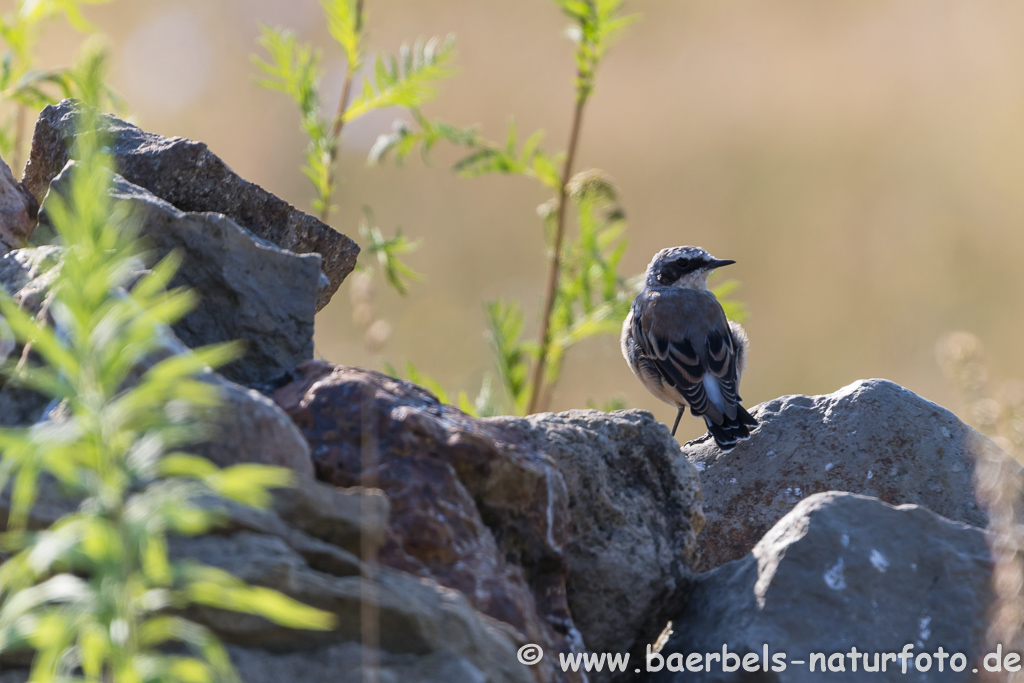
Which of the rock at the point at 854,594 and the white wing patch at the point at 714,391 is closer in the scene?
the rock at the point at 854,594

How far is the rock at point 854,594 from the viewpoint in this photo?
10.2 feet

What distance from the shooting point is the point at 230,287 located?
3.61m

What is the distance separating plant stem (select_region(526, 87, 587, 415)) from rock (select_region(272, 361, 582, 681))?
3196mm

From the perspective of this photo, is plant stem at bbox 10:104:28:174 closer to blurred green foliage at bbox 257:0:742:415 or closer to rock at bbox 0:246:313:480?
blurred green foliage at bbox 257:0:742:415

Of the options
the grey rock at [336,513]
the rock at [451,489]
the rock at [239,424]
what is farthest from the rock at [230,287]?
the grey rock at [336,513]

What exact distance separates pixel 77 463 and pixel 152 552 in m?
0.34

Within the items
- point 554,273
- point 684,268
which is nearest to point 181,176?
point 554,273

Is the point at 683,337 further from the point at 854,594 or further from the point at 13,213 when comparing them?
the point at 13,213

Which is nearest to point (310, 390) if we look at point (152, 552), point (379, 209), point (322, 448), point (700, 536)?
point (322, 448)

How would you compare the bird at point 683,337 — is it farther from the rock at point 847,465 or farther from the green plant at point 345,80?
the green plant at point 345,80

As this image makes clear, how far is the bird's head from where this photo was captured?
7301 mm

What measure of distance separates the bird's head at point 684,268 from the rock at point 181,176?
3.50 m

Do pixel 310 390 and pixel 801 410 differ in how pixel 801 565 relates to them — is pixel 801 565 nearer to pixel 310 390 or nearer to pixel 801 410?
pixel 310 390

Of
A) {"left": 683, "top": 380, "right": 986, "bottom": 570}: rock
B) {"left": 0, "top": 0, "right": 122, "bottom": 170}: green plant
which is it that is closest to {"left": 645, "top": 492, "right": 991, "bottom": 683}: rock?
{"left": 683, "top": 380, "right": 986, "bottom": 570}: rock
